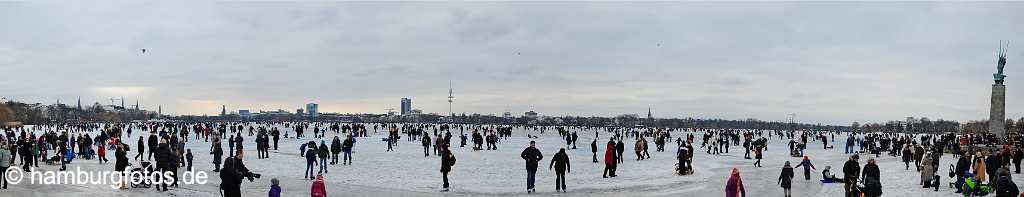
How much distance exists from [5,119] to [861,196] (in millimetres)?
121717

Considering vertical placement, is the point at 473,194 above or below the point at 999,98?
below

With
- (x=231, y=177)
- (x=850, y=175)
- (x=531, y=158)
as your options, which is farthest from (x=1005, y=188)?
(x=231, y=177)

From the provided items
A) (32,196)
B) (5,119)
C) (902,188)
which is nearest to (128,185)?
(32,196)

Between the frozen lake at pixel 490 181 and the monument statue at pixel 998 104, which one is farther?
the monument statue at pixel 998 104

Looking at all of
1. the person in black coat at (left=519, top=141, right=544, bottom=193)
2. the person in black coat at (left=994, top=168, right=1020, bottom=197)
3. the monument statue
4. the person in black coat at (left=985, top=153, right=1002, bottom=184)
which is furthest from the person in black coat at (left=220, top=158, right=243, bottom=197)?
the monument statue

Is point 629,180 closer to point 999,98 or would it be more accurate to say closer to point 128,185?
point 128,185

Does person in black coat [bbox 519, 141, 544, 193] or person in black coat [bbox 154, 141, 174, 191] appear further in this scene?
person in black coat [bbox 519, 141, 544, 193]

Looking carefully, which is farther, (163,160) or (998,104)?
(998,104)

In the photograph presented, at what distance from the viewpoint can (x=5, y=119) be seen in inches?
4264

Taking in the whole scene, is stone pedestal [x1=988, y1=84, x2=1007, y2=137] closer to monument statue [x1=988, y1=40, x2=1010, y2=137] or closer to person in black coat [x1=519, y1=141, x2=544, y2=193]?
monument statue [x1=988, y1=40, x2=1010, y2=137]

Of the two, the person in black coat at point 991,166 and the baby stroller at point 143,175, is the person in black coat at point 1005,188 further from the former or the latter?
the baby stroller at point 143,175

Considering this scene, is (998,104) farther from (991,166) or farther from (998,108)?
(991,166)

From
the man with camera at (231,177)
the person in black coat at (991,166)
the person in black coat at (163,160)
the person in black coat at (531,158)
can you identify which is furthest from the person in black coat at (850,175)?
the person in black coat at (163,160)

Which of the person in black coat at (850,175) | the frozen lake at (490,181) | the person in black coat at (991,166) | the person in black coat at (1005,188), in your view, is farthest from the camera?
the person in black coat at (991,166)
